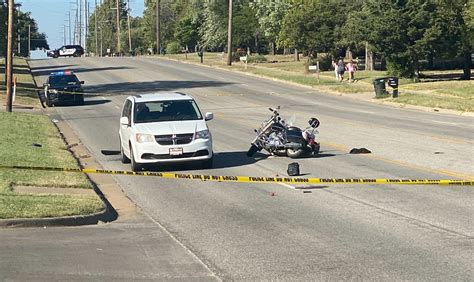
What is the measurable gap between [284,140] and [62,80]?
25.6 metres

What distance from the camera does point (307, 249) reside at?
30.7 ft

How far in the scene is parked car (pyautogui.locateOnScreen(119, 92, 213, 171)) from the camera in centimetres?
1703

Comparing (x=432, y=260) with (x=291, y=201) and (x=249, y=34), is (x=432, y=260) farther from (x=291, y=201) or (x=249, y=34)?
(x=249, y=34)

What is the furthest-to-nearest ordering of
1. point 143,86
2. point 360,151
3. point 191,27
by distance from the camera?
point 191,27, point 143,86, point 360,151

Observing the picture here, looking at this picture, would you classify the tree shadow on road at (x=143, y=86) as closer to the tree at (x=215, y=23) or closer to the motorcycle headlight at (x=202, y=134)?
the motorcycle headlight at (x=202, y=134)

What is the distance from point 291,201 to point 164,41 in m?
119

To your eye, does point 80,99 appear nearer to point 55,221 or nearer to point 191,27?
point 55,221

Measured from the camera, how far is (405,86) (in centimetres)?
4859

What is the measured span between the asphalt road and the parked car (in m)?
0.57

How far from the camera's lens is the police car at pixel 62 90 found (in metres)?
41.0

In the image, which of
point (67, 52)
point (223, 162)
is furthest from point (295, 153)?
point (67, 52)

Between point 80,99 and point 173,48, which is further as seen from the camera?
point 173,48

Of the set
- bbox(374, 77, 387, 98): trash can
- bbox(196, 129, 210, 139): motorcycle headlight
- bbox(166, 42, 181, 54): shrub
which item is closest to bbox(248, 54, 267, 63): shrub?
bbox(166, 42, 181, 54): shrub

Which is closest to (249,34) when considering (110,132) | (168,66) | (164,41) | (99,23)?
(168,66)
